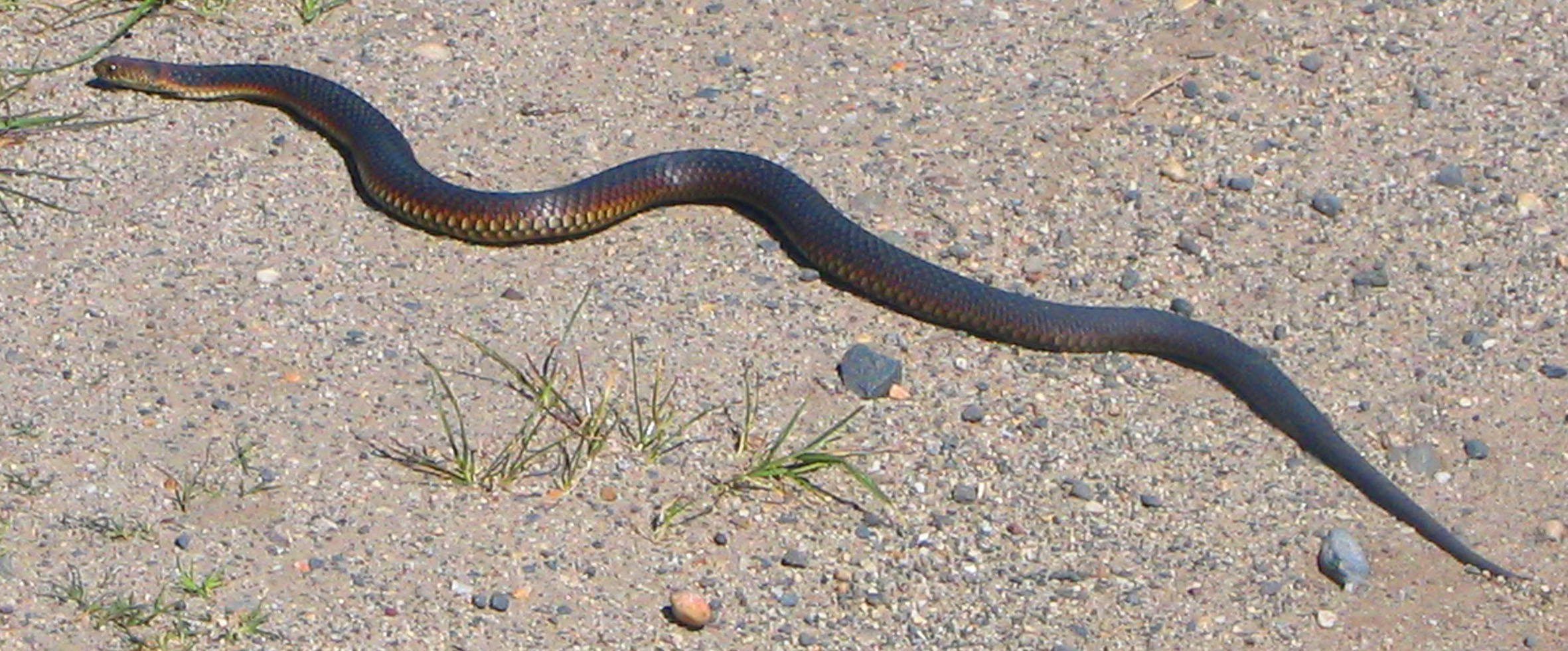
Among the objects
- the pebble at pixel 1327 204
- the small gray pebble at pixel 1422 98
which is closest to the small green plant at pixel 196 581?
the pebble at pixel 1327 204

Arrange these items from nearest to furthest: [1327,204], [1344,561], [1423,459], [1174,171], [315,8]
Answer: [1344,561] → [1423,459] → [1327,204] → [1174,171] → [315,8]

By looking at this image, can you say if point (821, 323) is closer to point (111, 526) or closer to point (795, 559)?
point (795, 559)

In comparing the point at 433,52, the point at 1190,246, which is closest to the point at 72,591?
the point at 433,52

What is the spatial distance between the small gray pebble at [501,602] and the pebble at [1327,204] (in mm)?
3635

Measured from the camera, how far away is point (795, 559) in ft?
20.0

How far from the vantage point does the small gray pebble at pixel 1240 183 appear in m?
7.81

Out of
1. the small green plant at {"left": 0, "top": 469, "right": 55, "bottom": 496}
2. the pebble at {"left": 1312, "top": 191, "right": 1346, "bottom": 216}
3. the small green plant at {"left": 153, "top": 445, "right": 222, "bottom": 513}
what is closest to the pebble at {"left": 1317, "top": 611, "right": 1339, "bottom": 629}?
the pebble at {"left": 1312, "top": 191, "right": 1346, "bottom": 216}

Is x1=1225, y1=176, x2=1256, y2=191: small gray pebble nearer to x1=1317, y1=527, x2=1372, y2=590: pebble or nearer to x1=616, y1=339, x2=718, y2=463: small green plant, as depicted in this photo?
x1=1317, y1=527, x2=1372, y2=590: pebble

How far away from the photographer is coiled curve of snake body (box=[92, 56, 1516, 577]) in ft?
22.2

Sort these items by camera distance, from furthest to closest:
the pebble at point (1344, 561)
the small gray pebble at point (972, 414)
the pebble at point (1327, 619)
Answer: the small gray pebble at point (972, 414), the pebble at point (1344, 561), the pebble at point (1327, 619)

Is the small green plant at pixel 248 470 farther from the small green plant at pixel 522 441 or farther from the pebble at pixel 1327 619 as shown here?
the pebble at pixel 1327 619

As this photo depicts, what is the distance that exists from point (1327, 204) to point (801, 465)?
2588mm

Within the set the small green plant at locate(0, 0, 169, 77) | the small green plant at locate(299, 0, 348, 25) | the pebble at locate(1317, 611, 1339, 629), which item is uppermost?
the small green plant at locate(0, 0, 169, 77)

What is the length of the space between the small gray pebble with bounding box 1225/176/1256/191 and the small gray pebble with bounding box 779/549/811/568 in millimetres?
2707
